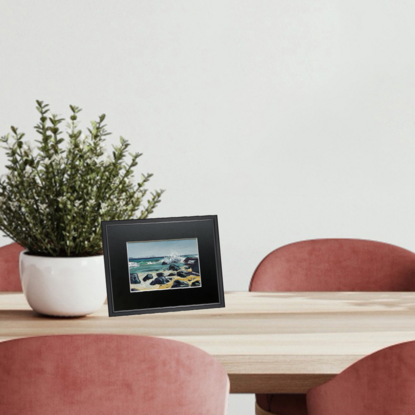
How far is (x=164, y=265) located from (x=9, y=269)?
0.80 m

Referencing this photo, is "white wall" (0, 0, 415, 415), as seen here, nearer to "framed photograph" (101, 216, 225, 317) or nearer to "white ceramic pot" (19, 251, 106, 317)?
"framed photograph" (101, 216, 225, 317)

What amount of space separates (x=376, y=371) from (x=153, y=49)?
7.39ft

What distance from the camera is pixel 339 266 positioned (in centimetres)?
216

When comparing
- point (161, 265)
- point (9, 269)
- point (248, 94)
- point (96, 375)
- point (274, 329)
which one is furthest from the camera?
point (248, 94)

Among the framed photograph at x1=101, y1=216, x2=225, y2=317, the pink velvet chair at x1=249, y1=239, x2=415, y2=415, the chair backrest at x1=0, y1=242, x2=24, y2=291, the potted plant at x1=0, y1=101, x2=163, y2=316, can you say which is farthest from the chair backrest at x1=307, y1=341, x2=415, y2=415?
the chair backrest at x1=0, y1=242, x2=24, y2=291

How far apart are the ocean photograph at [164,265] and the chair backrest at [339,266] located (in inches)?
23.3

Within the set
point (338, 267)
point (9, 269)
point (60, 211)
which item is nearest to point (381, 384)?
point (60, 211)

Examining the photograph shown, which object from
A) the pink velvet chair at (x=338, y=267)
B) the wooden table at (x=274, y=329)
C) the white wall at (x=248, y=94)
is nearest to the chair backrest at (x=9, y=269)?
the wooden table at (x=274, y=329)

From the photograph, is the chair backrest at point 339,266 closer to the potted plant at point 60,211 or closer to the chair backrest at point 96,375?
the potted plant at point 60,211

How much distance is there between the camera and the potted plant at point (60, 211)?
140cm

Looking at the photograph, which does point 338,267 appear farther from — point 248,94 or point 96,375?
point 96,375

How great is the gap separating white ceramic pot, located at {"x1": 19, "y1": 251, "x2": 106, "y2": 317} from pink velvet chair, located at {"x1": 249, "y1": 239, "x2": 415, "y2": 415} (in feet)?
2.51

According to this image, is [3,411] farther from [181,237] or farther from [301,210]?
[301,210]

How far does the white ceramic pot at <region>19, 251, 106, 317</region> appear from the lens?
4.62 ft
